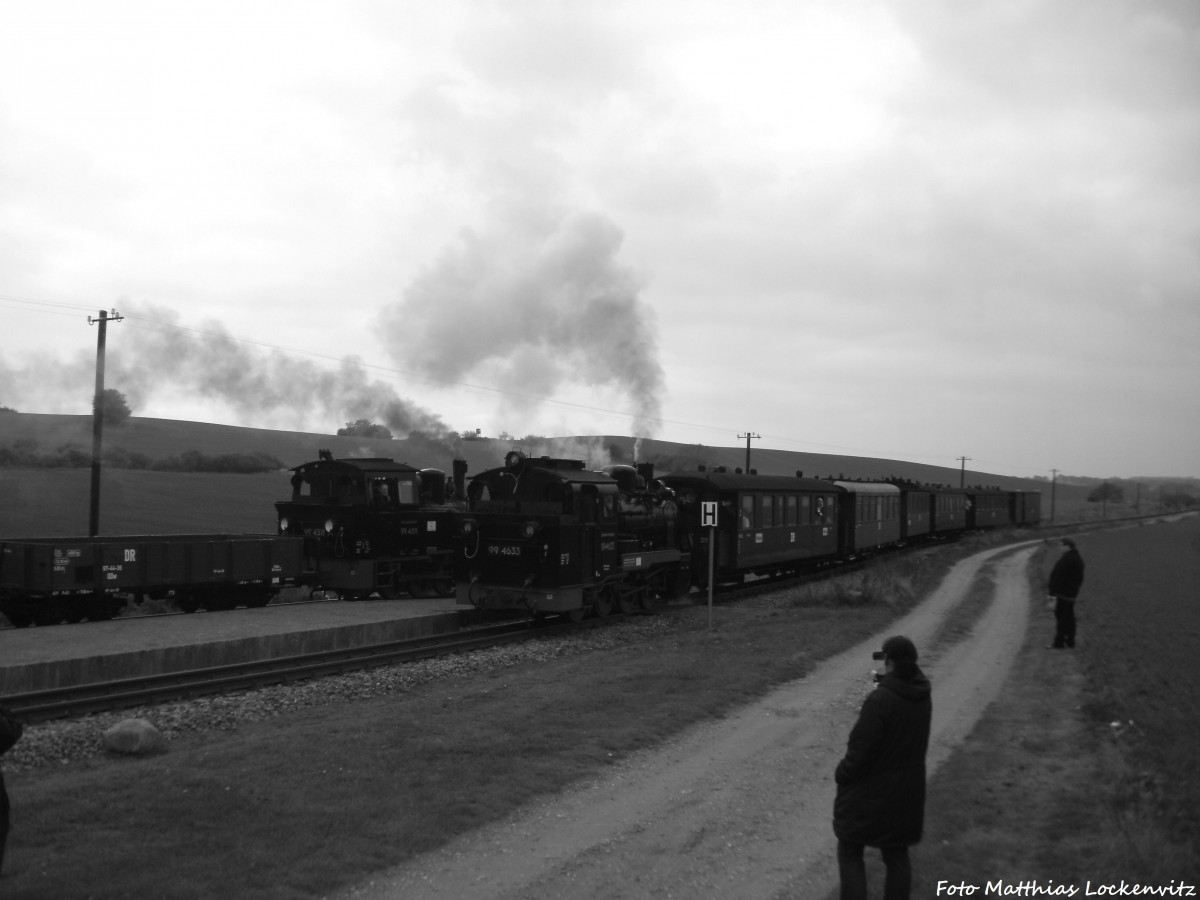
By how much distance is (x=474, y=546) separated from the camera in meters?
18.9

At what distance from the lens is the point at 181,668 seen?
49.3 ft

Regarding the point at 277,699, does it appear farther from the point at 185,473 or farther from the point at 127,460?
the point at 127,460

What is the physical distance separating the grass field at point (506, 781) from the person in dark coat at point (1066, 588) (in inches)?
39.5

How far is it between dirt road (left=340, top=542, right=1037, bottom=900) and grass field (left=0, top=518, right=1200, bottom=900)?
0.33 meters

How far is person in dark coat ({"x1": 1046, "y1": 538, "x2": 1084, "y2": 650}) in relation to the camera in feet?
48.2

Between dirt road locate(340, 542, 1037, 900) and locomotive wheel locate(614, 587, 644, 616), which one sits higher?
locomotive wheel locate(614, 587, 644, 616)

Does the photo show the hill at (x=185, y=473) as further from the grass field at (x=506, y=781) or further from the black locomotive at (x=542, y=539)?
the grass field at (x=506, y=781)

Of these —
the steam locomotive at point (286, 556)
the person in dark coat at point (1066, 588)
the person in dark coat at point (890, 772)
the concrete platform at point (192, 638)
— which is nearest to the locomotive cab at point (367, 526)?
the steam locomotive at point (286, 556)

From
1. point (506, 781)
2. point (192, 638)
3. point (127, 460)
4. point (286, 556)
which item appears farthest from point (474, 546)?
point (127, 460)

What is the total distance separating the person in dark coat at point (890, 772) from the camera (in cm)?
512

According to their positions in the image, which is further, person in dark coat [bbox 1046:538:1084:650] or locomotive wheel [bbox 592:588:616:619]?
locomotive wheel [bbox 592:588:616:619]

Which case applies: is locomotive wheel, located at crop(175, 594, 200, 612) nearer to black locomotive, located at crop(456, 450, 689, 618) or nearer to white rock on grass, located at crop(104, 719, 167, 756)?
black locomotive, located at crop(456, 450, 689, 618)

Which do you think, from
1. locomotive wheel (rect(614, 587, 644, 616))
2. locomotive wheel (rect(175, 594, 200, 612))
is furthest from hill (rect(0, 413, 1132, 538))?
locomotive wheel (rect(175, 594, 200, 612))

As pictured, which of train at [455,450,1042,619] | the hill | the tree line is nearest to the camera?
train at [455,450,1042,619]
